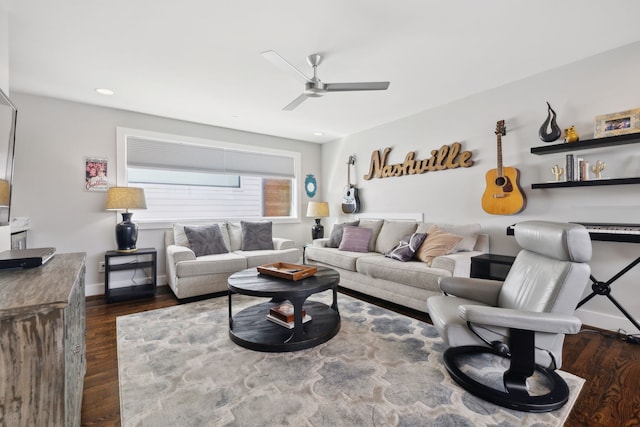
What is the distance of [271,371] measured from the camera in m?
1.95

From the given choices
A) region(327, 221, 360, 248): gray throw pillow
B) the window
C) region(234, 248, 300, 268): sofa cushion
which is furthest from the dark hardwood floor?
the window

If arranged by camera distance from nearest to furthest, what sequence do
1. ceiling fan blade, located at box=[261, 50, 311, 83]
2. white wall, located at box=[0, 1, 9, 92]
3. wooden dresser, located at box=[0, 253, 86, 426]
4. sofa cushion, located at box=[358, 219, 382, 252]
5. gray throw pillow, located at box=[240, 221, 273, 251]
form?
1. wooden dresser, located at box=[0, 253, 86, 426]
2. white wall, located at box=[0, 1, 9, 92]
3. ceiling fan blade, located at box=[261, 50, 311, 83]
4. sofa cushion, located at box=[358, 219, 382, 252]
5. gray throw pillow, located at box=[240, 221, 273, 251]

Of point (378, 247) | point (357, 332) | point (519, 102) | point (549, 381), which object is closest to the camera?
point (549, 381)

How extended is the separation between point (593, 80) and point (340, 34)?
2278mm

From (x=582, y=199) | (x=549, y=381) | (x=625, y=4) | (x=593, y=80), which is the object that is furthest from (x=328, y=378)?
(x=593, y=80)

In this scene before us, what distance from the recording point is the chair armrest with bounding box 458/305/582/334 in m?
1.49

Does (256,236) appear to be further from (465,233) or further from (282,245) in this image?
(465,233)

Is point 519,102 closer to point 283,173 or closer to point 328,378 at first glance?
point 328,378

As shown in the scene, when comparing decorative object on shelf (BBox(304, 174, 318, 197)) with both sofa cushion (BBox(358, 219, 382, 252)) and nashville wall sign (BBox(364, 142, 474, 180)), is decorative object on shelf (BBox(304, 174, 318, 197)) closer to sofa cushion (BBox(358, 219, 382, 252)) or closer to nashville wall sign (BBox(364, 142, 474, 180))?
nashville wall sign (BBox(364, 142, 474, 180))

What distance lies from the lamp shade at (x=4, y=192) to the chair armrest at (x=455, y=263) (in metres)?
3.15

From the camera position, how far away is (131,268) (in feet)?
11.9

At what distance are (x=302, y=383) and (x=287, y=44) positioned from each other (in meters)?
2.44

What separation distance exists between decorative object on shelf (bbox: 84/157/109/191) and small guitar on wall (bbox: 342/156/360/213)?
3390mm

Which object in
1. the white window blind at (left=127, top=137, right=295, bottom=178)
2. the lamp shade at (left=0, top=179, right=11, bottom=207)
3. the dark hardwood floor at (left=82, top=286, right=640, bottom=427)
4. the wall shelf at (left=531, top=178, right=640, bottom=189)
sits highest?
the white window blind at (left=127, top=137, right=295, bottom=178)
